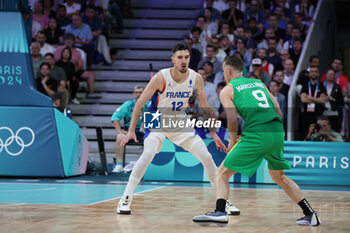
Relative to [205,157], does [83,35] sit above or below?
above

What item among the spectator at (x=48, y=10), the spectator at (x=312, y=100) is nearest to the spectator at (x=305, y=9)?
the spectator at (x=312, y=100)

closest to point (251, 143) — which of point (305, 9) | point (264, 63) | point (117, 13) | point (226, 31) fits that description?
point (264, 63)

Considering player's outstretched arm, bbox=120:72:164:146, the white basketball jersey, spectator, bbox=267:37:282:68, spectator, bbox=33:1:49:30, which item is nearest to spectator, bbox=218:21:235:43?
spectator, bbox=267:37:282:68

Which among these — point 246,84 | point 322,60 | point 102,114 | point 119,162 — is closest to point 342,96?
point 322,60

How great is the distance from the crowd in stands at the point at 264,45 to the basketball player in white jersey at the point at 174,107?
19.0 ft

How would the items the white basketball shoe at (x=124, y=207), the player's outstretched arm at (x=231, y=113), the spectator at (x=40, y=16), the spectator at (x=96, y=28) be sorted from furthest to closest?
the spectator at (x=40, y=16), the spectator at (x=96, y=28), the white basketball shoe at (x=124, y=207), the player's outstretched arm at (x=231, y=113)

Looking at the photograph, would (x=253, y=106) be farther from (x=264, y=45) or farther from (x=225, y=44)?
(x=264, y=45)

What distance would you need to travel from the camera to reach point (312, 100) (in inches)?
530

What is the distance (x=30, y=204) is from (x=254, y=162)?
320cm

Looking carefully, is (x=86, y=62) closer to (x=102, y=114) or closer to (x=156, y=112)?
(x=102, y=114)

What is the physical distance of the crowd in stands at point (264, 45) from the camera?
1364 cm

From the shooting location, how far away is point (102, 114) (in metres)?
16.6

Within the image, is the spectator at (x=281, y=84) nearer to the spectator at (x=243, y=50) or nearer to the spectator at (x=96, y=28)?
the spectator at (x=243, y=50)

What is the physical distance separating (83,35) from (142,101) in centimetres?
1043
